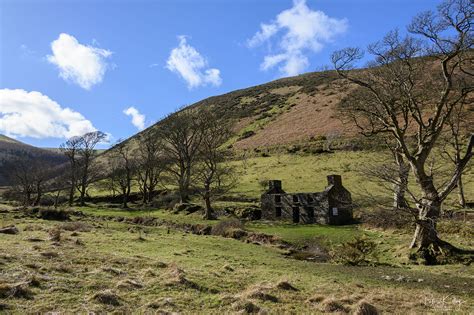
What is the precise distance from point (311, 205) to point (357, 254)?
18951 millimetres

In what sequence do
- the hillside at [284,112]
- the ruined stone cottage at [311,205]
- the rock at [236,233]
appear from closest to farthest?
the rock at [236,233], the ruined stone cottage at [311,205], the hillside at [284,112]

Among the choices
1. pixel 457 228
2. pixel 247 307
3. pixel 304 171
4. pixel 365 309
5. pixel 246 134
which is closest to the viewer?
pixel 247 307

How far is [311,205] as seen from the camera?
42.4m

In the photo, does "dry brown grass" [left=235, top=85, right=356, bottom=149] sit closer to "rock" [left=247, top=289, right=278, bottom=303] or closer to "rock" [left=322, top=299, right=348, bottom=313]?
Answer: "rock" [left=247, top=289, right=278, bottom=303]

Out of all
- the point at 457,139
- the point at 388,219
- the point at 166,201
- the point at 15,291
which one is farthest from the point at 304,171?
the point at 15,291

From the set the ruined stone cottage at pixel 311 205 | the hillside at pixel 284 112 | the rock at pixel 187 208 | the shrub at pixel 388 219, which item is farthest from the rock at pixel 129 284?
the hillside at pixel 284 112

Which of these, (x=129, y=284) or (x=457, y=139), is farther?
(x=457, y=139)

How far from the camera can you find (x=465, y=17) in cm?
2197

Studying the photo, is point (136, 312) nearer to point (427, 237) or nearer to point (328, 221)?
point (427, 237)

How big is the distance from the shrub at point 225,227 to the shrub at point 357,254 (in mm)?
12940

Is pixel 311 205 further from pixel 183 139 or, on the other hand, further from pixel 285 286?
pixel 285 286

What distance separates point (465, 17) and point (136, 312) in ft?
74.8

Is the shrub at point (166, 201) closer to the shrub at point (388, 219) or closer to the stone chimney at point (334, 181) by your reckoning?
the stone chimney at point (334, 181)

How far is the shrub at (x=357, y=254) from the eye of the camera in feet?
76.7
